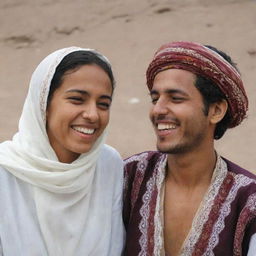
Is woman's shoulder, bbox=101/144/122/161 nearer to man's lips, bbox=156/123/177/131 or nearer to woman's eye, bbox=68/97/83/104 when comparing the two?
man's lips, bbox=156/123/177/131

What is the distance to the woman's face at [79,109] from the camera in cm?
301

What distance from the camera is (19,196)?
9.83 ft

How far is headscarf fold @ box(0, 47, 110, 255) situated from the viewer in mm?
3023

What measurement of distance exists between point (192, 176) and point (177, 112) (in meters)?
0.38

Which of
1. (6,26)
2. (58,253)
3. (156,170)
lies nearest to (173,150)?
(156,170)

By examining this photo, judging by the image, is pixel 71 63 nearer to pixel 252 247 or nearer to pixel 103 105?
pixel 103 105

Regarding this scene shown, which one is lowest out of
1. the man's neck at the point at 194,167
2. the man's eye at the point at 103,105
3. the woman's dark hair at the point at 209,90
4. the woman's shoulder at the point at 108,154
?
the man's neck at the point at 194,167

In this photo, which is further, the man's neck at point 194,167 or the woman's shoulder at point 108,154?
the woman's shoulder at point 108,154

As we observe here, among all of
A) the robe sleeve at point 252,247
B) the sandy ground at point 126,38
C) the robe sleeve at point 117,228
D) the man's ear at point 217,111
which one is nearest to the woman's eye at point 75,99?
the robe sleeve at point 117,228

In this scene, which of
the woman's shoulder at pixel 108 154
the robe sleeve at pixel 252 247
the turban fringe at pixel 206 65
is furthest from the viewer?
the woman's shoulder at pixel 108 154

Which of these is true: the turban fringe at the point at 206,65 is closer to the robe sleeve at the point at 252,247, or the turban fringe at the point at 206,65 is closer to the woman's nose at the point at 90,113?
the woman's nose at the point at 90,113

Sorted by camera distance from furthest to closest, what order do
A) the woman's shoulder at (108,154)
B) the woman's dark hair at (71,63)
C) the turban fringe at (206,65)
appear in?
1. the woman's shoulder at (108,154)
2. the turban fringe at (206,65)
3. the woman's dark hair at (71,63)

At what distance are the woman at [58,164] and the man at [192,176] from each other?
0.80 ft

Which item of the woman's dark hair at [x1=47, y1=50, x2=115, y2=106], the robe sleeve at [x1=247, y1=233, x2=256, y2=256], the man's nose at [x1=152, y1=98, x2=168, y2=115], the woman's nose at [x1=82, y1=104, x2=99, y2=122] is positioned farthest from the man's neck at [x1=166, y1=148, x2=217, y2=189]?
the woman's dark hair at [x1=47, y1=50, x2=115, y2=106]
